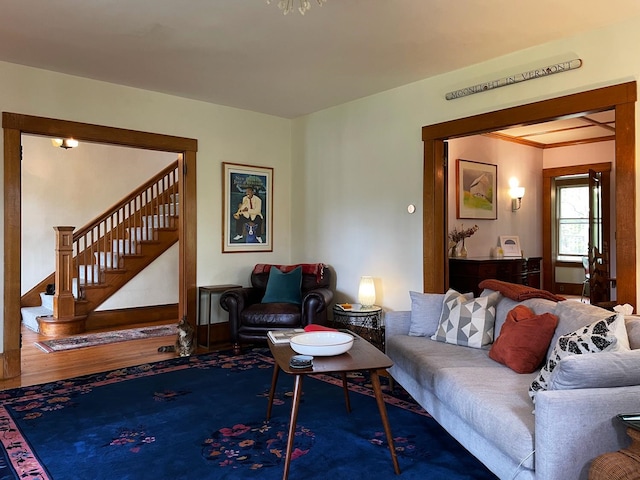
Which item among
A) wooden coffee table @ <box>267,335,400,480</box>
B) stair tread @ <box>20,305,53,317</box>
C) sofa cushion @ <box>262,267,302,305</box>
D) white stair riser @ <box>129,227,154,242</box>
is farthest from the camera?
white stair riser @ <box>129,227,154,242</box>

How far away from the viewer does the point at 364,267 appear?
16.7 ft

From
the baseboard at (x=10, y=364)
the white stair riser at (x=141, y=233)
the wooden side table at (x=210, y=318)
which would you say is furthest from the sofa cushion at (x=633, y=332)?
the white stair riser at (x=141, y=233)

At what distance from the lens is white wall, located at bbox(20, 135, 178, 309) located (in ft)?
23.5

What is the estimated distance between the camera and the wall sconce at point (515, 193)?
6848 millimetres

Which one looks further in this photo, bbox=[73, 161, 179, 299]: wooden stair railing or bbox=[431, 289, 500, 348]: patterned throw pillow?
bbox=[73, 161, 179, 299]: wooden stair railing

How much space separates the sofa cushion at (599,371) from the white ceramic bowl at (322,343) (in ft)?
3.50

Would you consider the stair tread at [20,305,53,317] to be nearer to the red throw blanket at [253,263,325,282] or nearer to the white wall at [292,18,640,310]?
the red throw blanket at [253,263,325,282]

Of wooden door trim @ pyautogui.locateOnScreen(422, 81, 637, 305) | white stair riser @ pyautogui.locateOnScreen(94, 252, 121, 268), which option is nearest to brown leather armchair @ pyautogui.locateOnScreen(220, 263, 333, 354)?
wooden door trim @ pyautogui.locateOnScreen(422, 81, 637, 305)

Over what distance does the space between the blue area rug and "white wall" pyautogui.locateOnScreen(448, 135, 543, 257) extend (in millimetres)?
3073

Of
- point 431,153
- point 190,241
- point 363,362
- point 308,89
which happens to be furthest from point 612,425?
point 190,241

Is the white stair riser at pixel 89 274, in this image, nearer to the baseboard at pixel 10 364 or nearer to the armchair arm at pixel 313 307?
the baseboard at pixel 10 364

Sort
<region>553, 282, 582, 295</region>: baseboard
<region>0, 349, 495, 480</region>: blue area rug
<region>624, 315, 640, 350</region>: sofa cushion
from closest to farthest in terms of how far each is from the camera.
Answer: <region>624, 315, 640, 350</region>: sofa cushion, <region>0, 349, 495, 480</region>: blue area rug, <region>553, 282, 582, 295</region>: baseboard

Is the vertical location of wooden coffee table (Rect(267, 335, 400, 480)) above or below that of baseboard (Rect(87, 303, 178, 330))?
above

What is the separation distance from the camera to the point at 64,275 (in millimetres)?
6156
